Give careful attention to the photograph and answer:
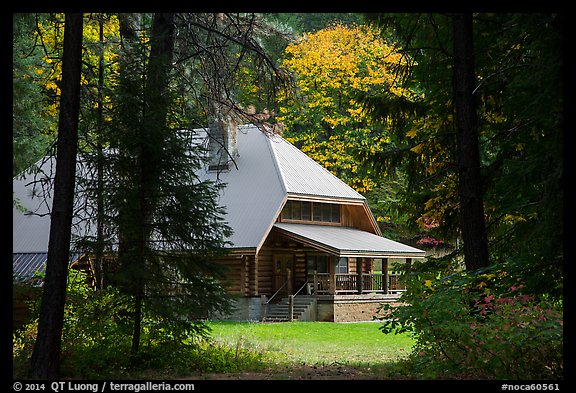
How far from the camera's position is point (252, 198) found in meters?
33.5

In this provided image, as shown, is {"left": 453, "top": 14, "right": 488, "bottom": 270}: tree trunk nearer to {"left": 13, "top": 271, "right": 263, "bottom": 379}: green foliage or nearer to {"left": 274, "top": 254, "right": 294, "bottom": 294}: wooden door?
{"left": 13, "top": 271, "right": 263, "bottom": 379}: green foliage

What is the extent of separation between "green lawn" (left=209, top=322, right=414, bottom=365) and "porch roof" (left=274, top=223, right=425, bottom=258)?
10.9 feet

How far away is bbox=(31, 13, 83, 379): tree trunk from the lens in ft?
39.7

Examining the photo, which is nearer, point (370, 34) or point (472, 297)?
point (472, 297)

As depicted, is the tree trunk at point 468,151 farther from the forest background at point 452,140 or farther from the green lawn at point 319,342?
the green lawn at point 319,342

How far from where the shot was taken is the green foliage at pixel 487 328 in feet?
34.0

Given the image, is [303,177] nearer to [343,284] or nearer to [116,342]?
[343,284]

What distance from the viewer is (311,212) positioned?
3650 cm

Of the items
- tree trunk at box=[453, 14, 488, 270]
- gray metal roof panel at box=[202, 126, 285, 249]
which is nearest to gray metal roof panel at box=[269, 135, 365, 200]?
gray metal roof panel at box=[202, 126, 285, 249]

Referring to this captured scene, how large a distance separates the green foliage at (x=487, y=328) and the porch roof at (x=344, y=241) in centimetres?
1906

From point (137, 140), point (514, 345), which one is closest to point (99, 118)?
point (137, 140)

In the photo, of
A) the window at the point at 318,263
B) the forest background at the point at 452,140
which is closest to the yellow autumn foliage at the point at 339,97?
the window at the point at 318,263
